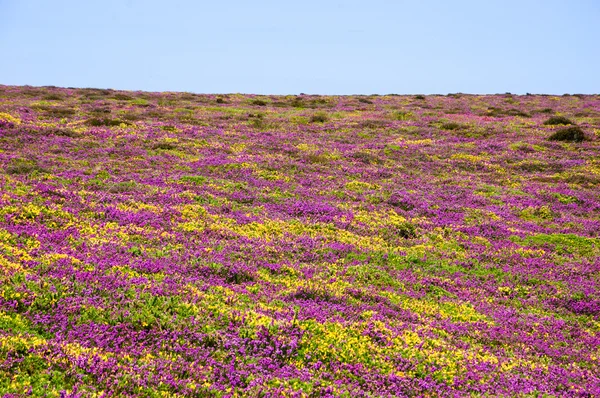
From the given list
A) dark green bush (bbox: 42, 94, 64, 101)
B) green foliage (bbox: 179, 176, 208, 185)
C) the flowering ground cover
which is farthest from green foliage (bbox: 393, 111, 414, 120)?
dark green bush (bbox: 42, 94, 64, 101)

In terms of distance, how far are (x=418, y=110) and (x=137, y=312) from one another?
59.2m

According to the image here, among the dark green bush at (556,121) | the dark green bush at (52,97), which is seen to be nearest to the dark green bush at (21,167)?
the dark green bush at (52,97)

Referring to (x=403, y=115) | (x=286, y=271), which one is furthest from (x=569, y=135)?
(x=286, y=271)

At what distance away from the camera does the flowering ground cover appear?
8.67 meters

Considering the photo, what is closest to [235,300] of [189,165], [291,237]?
[291,237]

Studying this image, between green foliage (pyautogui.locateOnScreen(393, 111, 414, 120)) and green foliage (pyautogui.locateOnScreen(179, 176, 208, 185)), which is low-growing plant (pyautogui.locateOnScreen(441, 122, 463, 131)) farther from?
green foliage (pyautogui.locateOnScreen(179, 176, 208, 185))

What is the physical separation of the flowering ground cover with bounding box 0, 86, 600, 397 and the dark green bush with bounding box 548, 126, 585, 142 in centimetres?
920

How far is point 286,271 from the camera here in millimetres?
14305

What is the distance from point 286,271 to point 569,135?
39210 millimetres

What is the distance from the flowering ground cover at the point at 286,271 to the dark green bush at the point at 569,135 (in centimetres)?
920

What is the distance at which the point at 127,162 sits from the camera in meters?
26.6

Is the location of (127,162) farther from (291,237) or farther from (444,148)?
(444,148)

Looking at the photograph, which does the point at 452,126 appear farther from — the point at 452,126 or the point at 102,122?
the point at 102,122

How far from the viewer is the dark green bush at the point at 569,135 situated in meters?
42.2
